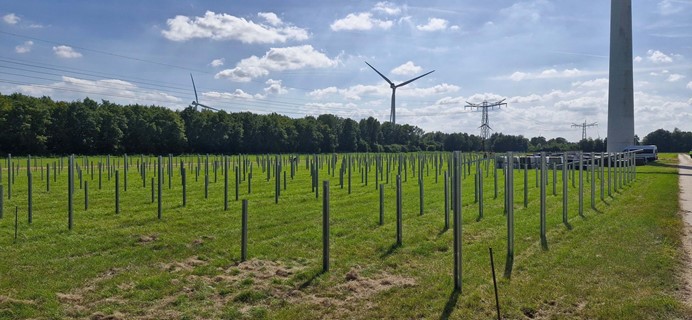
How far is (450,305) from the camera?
5902 mm

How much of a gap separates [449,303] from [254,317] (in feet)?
6.81

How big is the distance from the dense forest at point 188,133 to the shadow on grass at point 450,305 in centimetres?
6115

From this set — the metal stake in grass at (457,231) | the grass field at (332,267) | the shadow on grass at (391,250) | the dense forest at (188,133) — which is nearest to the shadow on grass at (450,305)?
the grass field at (332,267)

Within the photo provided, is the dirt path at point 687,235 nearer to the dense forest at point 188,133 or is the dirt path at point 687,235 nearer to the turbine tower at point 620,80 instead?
the turbine tower at point 620,80

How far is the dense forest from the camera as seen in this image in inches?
2370

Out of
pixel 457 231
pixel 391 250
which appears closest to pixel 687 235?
pixel 391 250

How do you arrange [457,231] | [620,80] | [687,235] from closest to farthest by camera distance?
[457,231] → [687,235] → [620,80]

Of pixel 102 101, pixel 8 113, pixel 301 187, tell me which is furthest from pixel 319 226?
pixel 102 101

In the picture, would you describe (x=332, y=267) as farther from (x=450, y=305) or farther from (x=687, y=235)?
(x=687, y=235)

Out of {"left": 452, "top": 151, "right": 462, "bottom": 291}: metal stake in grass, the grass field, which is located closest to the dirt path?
the grass field

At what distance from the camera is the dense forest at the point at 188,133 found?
60.2 m

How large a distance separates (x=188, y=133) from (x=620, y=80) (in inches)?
2199

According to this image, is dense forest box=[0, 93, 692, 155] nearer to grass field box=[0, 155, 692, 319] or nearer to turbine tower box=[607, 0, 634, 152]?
turbine tower box=[607, 0, 634, 152]

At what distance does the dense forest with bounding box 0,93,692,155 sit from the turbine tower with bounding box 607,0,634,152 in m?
37.8
